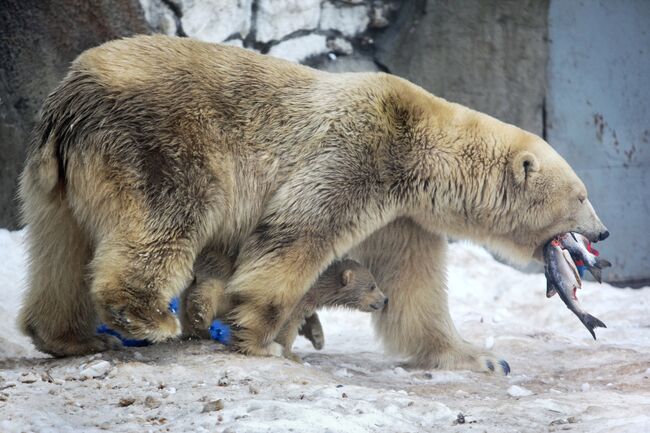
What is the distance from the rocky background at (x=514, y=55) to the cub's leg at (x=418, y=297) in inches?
114

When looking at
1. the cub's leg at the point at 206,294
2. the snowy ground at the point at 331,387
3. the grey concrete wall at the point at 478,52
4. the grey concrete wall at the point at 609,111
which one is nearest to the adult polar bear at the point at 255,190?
the cub's leg at the point at 206,294

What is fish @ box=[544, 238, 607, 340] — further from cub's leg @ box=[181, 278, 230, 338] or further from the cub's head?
cub's leg @ box=[181, 278, 230, 338]

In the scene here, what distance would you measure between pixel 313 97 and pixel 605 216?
15.1 feet

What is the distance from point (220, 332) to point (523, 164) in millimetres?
2025

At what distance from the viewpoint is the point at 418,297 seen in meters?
6.24

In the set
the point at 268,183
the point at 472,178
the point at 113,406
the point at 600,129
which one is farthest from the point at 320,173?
the point at 600,129

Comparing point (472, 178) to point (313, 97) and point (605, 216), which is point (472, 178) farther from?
point (605, 216)

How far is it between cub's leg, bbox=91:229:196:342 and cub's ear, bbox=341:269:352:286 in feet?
4.61

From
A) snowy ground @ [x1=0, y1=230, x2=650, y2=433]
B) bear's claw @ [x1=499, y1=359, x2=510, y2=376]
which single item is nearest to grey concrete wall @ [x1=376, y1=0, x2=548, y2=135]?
snowy ground @ [x1=0, y1=230, x2=650, y2=433]

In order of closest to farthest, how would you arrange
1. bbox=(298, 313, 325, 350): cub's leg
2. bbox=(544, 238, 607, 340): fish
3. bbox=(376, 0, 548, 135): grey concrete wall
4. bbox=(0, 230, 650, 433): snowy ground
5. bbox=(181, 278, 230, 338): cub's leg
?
bbox=(0, 230, 650, 433): snowy ground < bbox=(181, 278, 230, 338): cub's leg < bbox=(544, 238, 607, 340): fish < bbox=(298, 313, 325, 350): cub's leg < bbox=(376, 0, 548, 135): grey concrete wall

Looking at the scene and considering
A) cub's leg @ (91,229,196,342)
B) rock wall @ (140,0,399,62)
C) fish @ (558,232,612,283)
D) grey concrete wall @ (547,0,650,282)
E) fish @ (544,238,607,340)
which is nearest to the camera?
cub's leg @ (91,229,196,342)

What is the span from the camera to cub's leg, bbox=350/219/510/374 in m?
6.16

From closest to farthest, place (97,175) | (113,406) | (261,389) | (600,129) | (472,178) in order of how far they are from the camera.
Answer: (113,406) → (261,389) → (97,175) → (472,178) → (600,129)

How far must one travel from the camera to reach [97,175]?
500 centimetres
